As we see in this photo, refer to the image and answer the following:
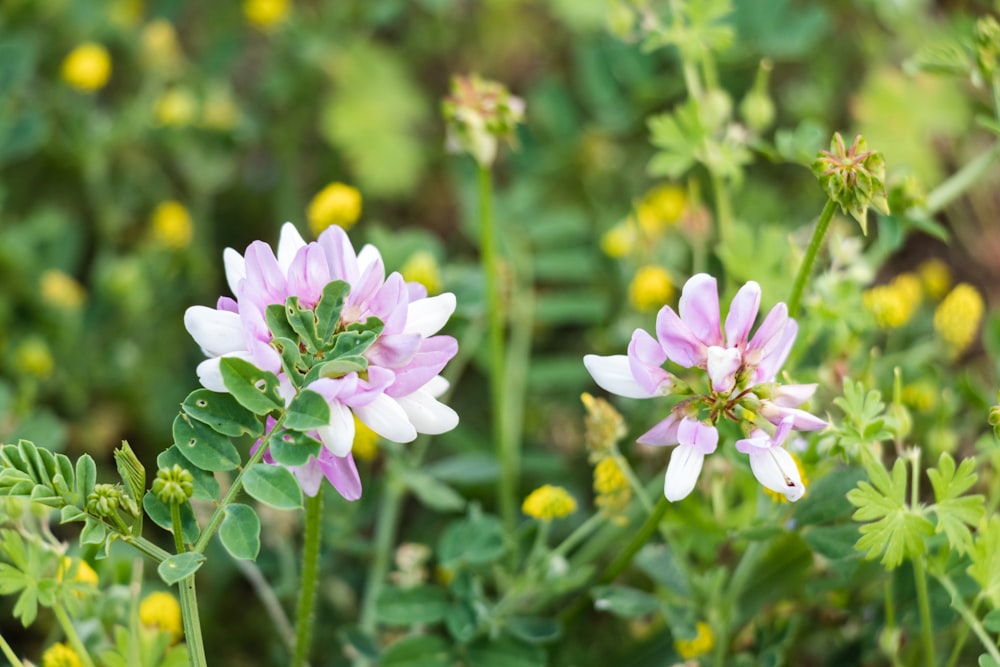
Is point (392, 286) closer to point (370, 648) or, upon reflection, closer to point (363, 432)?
point (363, 432)

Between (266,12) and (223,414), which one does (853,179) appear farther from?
(266,12)

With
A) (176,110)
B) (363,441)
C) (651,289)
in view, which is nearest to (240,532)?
(363,441)

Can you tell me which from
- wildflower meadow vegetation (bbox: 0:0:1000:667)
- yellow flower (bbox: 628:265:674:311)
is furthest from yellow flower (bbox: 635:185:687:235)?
yellow flower (bbox: 628:265:674:311)

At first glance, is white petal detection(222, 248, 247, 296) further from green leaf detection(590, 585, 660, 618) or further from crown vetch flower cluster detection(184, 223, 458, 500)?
green leaf detection(590, 585, 660, 618)

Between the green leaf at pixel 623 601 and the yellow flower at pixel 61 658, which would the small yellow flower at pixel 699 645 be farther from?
the yellow flower at pixel 61 658

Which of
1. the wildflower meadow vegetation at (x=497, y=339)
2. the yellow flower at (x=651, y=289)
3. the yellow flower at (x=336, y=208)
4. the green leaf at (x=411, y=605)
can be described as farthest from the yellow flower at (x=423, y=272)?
the green leaf at (x=411, y=605)

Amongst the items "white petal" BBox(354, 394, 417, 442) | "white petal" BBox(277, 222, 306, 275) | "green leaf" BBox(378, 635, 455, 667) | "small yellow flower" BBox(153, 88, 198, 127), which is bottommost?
"green leaf" BBox(378, 635, 455, 667)
